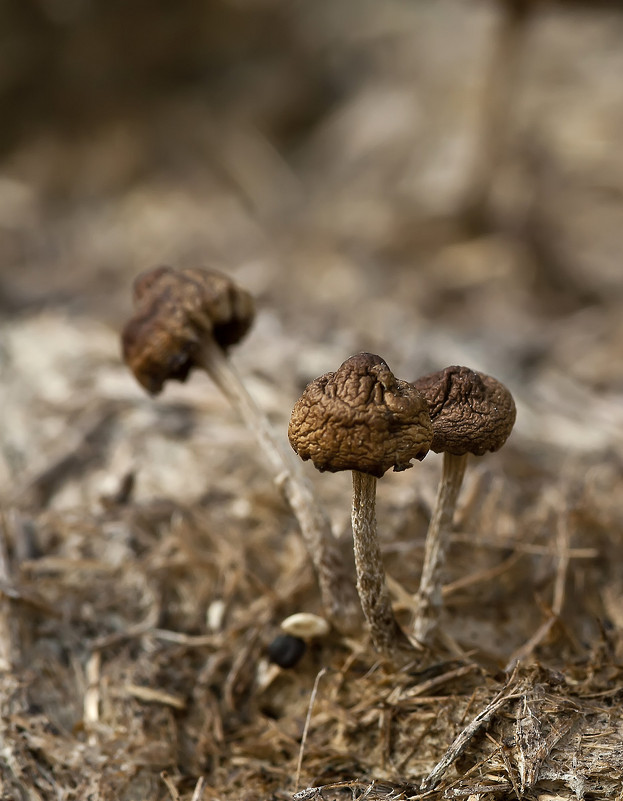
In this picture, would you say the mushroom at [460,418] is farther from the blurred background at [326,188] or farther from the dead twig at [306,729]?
the blurred background at [326,188]

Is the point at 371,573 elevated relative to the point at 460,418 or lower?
lower

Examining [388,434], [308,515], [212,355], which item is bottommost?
[308,515]

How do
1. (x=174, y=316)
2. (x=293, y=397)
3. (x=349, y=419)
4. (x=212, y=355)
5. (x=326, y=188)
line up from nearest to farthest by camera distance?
(x=349, y=419) < (x=174, y=316) < (x=212, y=355) < (x=293, y=397) < (x=326, y=188)

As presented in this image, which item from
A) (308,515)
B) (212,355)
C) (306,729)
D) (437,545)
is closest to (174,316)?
(212,355)

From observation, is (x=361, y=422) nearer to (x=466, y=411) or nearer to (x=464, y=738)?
(x=466, y=411)

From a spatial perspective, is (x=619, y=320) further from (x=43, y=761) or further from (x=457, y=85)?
(x=43, y=761)

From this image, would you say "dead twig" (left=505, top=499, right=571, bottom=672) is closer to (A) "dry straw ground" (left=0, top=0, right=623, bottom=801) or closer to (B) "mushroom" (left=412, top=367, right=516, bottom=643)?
(A) "dry straw ground" (left=0, top=0, right=623, bottom=801)

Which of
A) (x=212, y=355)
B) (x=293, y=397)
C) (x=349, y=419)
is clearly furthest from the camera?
(x=293, y=397)
